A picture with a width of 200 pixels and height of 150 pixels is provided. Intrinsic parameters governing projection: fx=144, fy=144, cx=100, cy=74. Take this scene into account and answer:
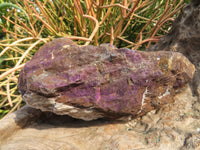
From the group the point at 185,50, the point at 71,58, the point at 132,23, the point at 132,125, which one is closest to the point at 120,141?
the point at 132,125

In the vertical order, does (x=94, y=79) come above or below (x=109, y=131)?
above

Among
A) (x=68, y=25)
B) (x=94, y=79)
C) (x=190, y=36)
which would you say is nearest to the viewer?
(x=94, y=79)

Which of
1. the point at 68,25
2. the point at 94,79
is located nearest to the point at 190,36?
the point at 94,79

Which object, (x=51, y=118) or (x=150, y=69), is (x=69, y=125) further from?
(x=150, y=69)

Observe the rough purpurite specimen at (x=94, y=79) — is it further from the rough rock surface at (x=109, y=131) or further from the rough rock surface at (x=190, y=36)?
the rough rock surface at (x=190, y=36)

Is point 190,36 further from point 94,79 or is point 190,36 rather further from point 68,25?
point 68,25
